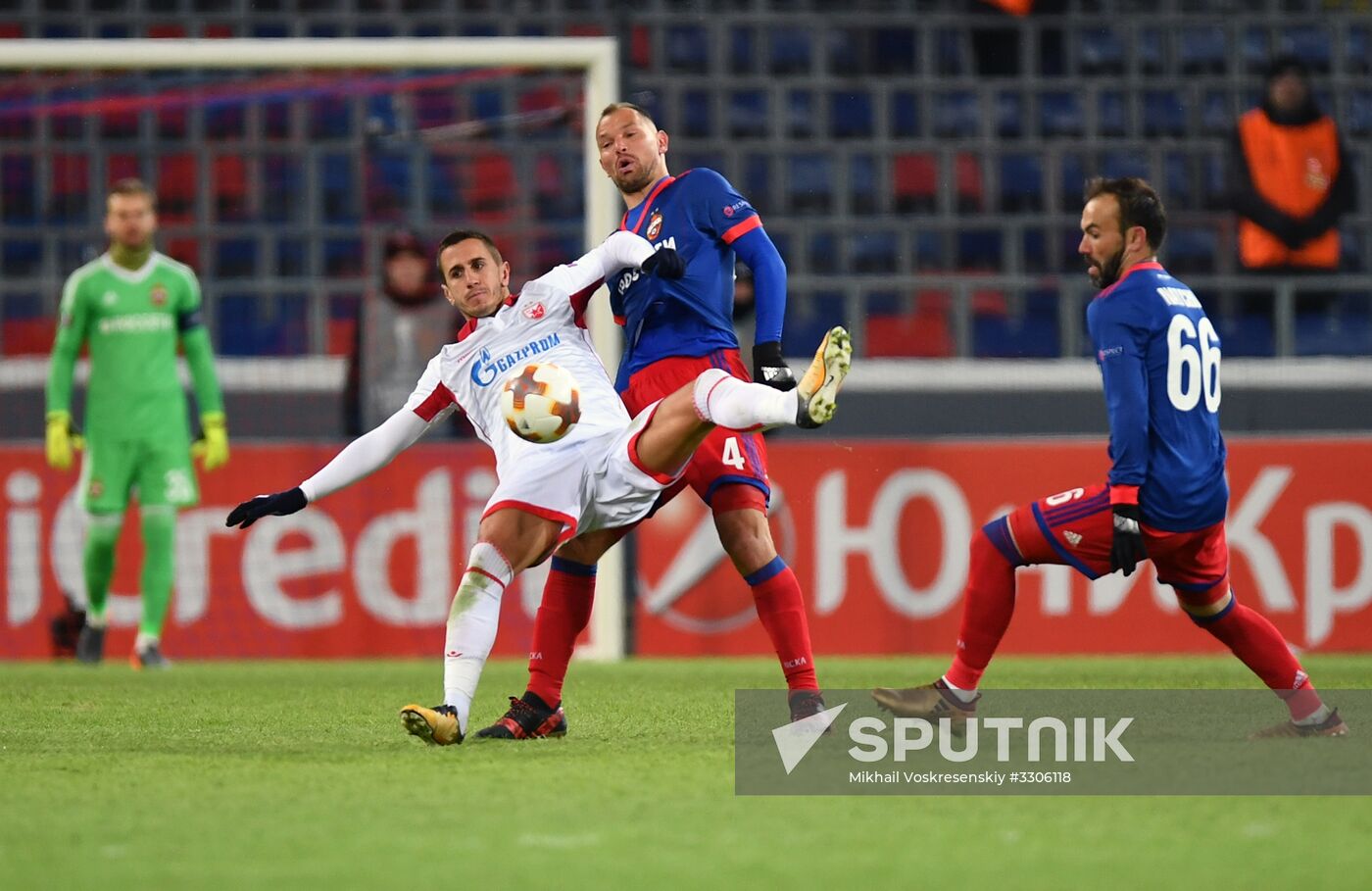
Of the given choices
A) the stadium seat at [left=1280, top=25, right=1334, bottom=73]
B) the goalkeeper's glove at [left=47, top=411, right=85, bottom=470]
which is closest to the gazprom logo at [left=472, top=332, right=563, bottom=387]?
the goalkeeper's glove at [left=47, top=411, right=85, bottom=470]

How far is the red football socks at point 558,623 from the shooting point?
5008mm

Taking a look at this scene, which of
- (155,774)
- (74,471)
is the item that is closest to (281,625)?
(74,471)

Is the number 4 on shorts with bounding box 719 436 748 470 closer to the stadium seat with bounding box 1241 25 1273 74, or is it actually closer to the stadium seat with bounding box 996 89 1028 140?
the stadium seat with bounding box 996 89 1028 140

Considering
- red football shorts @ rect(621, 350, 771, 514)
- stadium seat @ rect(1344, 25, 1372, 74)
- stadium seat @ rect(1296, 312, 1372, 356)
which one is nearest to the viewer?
red football shorts @ rect(621, 350, 771, 514)

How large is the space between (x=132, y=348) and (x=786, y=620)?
14.2 feet

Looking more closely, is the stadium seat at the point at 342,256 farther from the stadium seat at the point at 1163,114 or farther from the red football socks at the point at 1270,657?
the red football socks at the point at 1270,657

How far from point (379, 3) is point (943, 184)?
363cm

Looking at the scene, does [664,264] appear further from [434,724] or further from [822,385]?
[434,724]

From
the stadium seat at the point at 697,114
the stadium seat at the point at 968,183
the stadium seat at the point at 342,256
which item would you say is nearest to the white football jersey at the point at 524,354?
the stadium seat at the point at 342,256

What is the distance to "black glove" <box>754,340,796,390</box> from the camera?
4789mm

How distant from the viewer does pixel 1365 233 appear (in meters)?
11.8

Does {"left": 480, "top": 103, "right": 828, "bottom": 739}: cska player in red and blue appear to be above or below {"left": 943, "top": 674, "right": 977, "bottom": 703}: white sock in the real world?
above

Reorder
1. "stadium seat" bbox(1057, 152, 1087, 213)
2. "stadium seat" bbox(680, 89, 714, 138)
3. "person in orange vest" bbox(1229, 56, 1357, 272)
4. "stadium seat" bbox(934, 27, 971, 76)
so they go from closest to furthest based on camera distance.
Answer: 1. "person in orange vest" bbox(1229, 56, 1357, 272)
2. "stadium seat" bbox(1057, 152, 1087, 213)
3. "stadium seat" bbox(680, 89, 714, 138)
4. "stadium seat" bbox(934, 27, 971, 76)

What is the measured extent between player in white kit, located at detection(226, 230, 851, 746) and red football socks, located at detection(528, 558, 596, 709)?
0.11 m
